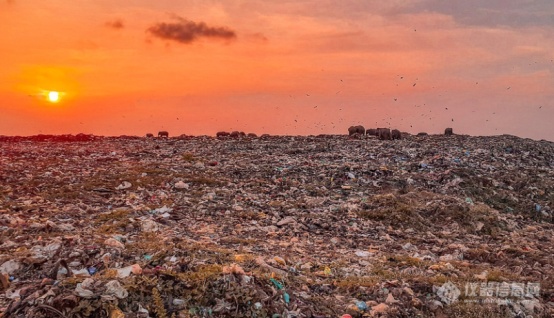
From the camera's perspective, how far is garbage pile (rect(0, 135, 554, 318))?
4035 mm

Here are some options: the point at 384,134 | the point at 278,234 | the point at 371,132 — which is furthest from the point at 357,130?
the point at 278,234

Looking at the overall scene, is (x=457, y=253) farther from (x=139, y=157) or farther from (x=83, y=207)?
(x=139, y=157)

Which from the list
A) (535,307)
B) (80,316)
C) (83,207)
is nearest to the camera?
(80,316)

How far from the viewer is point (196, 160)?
13750 mm

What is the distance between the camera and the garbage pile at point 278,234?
13.2 feet

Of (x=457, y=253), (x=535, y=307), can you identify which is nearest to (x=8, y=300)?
(x=535, y=307)

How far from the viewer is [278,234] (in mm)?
7156

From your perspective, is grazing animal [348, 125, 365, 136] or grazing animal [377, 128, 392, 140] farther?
grazing animal [348, 125, 365, 136]

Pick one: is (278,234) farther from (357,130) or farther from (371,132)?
(357,130)

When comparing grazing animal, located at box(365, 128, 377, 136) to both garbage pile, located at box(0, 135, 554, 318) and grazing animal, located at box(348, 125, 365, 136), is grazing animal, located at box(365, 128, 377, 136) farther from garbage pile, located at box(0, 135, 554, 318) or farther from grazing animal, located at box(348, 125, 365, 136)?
garbage pile, located at box(0, 135, 554, 318)

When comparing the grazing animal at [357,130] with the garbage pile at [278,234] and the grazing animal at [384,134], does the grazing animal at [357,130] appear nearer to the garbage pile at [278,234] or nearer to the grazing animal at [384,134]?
the grazing animal at [384,134]

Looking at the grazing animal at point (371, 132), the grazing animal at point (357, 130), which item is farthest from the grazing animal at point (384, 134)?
the grazing animal at point (357, 130)

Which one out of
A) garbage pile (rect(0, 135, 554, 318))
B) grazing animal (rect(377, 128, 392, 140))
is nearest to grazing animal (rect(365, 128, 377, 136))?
grazing animal (rect(377, 128, 392, 140))

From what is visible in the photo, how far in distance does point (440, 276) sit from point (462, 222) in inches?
136
